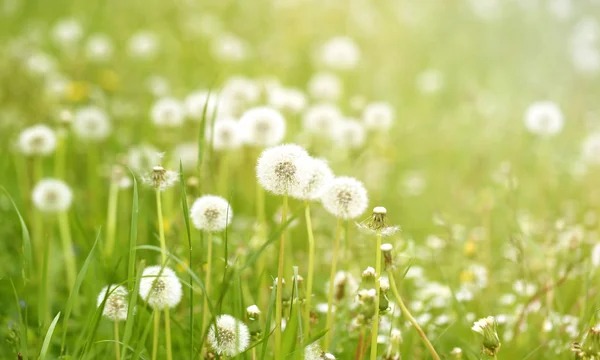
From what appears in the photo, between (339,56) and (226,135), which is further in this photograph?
(339,56)

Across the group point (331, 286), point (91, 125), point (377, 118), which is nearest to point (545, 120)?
point (377, 118)

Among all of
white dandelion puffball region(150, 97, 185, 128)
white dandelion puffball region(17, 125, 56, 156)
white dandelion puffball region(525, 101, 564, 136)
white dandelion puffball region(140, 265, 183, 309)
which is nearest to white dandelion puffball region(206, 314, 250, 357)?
white dandelion puffball region(140, 265, 183, 309)

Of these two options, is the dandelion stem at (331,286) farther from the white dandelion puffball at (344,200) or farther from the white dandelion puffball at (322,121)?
the white dandelion puffball at (322,121)

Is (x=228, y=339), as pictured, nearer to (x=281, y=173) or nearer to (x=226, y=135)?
(x=281, y=173)

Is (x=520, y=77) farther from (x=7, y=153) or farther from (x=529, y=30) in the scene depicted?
(x=7, y=153)

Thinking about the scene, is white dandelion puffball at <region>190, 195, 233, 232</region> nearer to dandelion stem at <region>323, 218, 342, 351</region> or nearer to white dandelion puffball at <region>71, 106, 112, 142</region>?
dandelion stem at <region>323, 218, 342, 351</region>

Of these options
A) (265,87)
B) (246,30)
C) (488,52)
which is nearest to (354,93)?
(246,30)

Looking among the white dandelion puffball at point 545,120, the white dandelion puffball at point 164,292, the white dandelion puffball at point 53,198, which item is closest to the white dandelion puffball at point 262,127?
the white dandelion puffball at point 164,292
